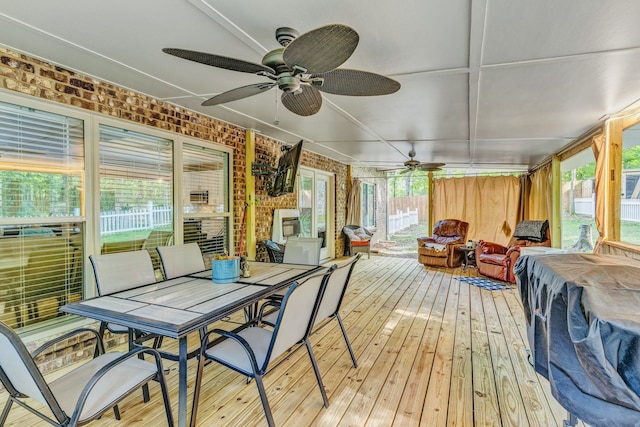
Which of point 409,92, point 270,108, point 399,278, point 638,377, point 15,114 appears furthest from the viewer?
point 399,278

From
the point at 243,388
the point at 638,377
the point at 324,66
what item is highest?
the point at 324,66

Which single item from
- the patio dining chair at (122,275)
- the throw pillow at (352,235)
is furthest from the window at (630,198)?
the patio dining chair at (122,275)

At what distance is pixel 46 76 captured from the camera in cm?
238

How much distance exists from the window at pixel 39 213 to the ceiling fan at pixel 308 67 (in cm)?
143

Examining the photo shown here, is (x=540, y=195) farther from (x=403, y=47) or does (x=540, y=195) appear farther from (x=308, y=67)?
(x=308, y=67)

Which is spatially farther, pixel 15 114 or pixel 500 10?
pixel 15 114

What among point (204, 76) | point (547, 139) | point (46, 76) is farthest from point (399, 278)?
point (46, 76)

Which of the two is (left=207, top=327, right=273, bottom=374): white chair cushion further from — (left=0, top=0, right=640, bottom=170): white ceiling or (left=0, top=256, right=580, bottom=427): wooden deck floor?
(left=0, top=0, right=640, bottom=170): white ceiling

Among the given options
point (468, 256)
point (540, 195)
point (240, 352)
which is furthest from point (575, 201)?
point (240, 352)

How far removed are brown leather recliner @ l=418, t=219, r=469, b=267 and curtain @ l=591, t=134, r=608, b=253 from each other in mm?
2774

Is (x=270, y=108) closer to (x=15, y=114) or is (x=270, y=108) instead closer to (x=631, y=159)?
(x=15, y=114)

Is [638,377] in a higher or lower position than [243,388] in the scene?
higher

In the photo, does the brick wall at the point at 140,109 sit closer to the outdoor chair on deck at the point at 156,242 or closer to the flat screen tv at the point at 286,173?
the flat screen tv at the point at 286,173

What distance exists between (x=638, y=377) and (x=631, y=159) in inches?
183
